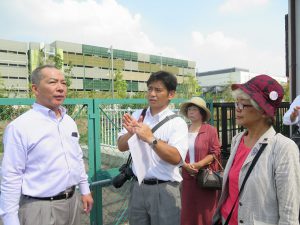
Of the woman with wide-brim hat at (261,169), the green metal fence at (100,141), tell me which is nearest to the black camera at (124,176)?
the green metal fence at (100,141)

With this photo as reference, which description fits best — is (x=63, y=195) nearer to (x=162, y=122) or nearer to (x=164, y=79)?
(x=162, y=122)

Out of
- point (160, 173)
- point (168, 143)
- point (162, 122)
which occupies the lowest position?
point (160, 173)

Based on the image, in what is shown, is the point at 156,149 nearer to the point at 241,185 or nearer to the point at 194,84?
the point at 241,185

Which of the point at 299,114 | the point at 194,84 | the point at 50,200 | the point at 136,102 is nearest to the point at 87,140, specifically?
the point at 136,102

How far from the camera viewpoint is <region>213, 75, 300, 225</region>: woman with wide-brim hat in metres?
1.61

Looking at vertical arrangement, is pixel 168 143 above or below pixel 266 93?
below

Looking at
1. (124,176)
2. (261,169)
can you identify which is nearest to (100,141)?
(124,176)

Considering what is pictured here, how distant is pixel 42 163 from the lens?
7.08 ft

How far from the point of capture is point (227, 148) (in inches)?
204

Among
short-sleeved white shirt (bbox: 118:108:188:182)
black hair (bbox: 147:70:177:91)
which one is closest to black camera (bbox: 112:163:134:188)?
short-sleeved white shirt (bbox: 118:108:188:182)

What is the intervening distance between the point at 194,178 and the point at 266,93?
6.62ft

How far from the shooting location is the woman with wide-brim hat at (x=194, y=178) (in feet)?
11.7

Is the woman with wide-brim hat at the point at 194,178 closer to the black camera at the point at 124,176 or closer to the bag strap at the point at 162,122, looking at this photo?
the black camera at the point at 124,176

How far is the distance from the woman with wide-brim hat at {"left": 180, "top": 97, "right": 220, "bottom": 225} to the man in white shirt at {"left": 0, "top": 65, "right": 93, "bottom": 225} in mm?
1603
